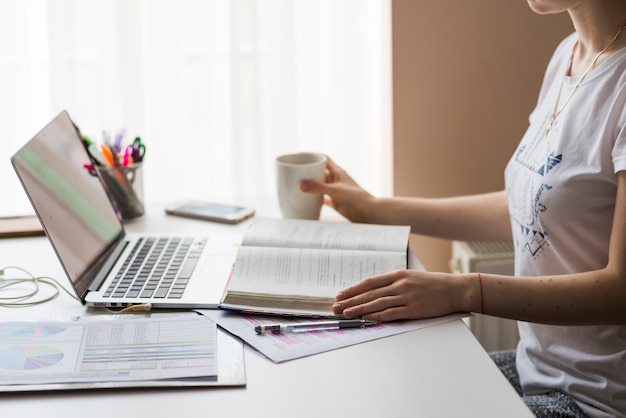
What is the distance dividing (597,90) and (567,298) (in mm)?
308

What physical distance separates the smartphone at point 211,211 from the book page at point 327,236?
0.49 feet

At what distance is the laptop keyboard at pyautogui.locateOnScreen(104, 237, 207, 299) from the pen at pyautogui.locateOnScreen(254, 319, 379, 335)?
16 cm

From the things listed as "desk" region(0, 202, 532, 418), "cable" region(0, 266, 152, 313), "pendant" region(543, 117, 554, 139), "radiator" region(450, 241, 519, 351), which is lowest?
"radiator" region(450, 241, 519, 351)

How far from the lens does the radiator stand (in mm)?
1826

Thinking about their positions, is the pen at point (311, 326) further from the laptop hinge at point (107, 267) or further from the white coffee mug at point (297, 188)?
the white coffee mug at point (297, 188)

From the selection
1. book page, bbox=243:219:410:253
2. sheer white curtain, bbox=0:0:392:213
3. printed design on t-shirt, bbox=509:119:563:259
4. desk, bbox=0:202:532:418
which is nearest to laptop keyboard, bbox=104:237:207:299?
book page, bbox=243:219:410:253

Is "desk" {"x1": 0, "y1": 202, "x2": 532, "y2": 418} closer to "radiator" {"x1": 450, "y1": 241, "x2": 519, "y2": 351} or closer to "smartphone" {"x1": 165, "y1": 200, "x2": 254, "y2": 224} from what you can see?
"smartphone" {"x1": 165, "y1": 200, "x2": 254, "y2": 224}

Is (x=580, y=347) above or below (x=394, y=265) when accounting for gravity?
below

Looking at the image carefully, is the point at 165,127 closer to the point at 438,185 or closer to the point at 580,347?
the point at 438,185

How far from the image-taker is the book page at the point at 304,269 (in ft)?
3.50

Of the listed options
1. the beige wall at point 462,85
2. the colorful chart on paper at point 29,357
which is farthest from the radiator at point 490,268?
the colorful chart on paper at point 29,357

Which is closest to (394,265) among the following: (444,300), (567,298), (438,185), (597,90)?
(444,300)

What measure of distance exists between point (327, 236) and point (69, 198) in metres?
0.39

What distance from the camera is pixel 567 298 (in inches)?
41.3
